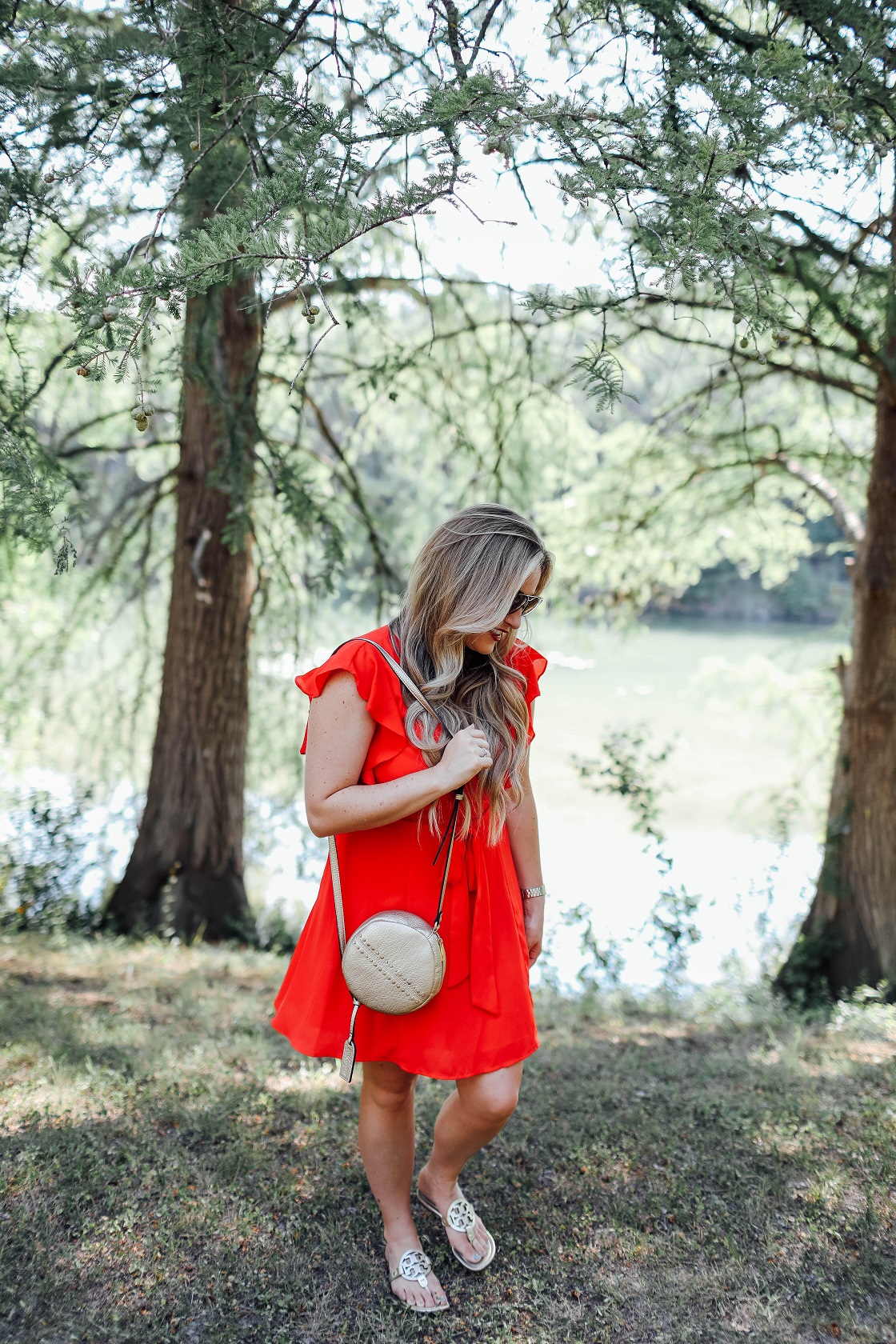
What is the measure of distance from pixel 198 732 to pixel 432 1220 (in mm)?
3224

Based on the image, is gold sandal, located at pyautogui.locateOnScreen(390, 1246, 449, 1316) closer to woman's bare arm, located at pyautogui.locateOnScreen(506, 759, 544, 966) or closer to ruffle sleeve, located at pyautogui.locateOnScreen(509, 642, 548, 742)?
woman's bare arm, located at pyautogui.locateOnScreen(506, 759, 544, 966)

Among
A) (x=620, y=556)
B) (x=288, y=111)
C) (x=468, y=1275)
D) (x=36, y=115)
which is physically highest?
(x=36, y=115)

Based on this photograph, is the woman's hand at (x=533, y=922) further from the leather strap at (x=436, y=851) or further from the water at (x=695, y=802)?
the water at (x=695, y=802)

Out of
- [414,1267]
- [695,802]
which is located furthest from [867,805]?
[695,802]

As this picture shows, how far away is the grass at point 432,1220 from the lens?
2.17 meters

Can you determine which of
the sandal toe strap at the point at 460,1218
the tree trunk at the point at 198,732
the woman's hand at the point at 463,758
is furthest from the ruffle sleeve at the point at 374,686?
the tree trunk at the point at 198,732

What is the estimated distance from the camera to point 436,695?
2.10 m

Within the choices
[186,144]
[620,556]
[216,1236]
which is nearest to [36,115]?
[186,144]

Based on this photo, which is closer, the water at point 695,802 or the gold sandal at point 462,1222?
the gold sandal at point 462,1222

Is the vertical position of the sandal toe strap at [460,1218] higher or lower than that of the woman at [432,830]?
lower

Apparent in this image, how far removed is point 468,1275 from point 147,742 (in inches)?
261

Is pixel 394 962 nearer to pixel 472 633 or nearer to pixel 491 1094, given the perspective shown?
pixel 491 1094

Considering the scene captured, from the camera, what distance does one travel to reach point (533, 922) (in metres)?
2.40

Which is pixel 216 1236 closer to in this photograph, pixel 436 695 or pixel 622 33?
pixel 436 695
